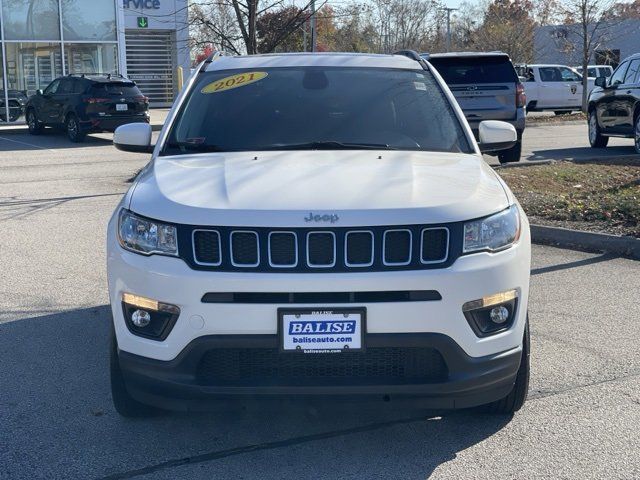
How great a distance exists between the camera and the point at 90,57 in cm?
2877

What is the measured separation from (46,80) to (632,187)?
22209 mm

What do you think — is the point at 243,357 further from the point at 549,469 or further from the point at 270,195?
the point at 549,469

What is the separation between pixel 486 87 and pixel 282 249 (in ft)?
39.0

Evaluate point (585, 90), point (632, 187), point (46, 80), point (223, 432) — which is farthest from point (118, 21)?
point (223, 432)

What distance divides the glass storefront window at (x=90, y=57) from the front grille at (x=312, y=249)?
2619 cm

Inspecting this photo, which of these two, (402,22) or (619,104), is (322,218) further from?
(402,22)

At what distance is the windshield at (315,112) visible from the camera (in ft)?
16.7

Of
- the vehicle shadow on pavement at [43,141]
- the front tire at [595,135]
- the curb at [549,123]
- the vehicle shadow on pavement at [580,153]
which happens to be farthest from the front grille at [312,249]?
the curb at [549,123]

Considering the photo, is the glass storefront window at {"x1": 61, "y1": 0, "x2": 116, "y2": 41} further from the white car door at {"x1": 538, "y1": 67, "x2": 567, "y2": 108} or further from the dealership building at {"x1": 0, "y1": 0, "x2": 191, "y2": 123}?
the white car door at {"x1": 538, "y1": 67, "x2": 567, "y2": 108}

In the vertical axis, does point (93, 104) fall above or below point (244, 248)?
below

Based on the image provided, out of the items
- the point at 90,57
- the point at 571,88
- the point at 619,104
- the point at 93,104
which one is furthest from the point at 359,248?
the point at 571,88

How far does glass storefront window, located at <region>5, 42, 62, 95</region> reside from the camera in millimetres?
27828

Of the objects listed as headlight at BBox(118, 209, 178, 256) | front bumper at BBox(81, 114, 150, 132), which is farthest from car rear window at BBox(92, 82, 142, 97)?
headlight at BBox(118, 209, 178, 256)

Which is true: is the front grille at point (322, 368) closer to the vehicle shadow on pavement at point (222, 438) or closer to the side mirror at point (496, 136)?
the vehicle shadow on pavement at point (222, 438)
